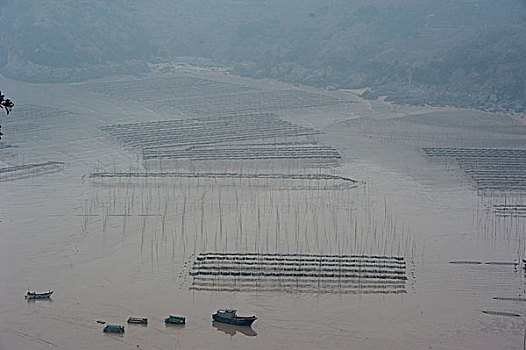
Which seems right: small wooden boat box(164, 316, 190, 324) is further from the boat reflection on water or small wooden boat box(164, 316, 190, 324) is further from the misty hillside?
the misty hillside

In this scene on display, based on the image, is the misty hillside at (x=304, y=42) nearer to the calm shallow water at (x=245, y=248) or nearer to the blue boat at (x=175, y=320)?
the calm shallow water at (x=245, y=248)

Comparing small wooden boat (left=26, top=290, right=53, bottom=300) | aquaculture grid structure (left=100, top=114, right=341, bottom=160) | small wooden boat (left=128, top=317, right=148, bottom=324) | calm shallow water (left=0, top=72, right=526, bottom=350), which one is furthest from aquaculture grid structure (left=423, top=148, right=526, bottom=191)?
small wooden boat (left=26, top=290, right=53, bottom=300)

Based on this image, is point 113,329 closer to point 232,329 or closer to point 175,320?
point 175,320

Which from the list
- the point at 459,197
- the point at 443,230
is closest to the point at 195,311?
the point at 443,230

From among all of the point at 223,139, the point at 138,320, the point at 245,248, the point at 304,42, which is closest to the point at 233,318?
the point at 138,320

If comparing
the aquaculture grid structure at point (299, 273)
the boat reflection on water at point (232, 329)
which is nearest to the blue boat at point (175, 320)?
the boat reflection on water at point (232, 329)

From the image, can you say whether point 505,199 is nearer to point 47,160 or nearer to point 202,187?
point 202,187
